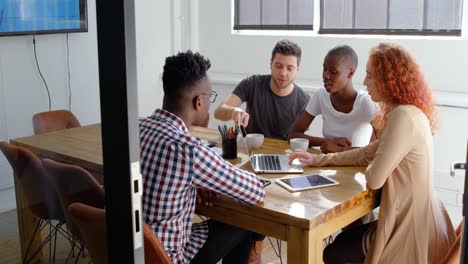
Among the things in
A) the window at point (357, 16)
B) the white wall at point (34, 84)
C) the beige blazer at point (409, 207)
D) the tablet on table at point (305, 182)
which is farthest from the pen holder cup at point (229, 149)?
the window at point (357, 16)

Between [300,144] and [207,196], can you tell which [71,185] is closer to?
[207,196]

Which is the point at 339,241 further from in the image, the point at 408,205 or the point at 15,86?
the point at 15,86

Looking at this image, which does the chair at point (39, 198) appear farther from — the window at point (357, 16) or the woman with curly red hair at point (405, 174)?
the window at point (357, 16)

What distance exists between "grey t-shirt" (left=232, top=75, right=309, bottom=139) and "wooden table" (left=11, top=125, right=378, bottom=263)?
3.67ft

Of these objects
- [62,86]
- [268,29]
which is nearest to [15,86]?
[62,86]

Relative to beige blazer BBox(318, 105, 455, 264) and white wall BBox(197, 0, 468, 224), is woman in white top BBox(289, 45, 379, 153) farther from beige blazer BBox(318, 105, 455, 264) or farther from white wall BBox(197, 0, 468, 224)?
white wall BBox(197, 0, 468, 224)

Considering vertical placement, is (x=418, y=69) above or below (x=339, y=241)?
above

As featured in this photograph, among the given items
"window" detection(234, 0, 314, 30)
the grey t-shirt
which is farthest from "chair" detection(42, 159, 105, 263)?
"window" detection(234, 0, 314, 30)

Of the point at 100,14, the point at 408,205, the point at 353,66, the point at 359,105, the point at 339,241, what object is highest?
the point at 100,14

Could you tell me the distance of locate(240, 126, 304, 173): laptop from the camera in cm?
236

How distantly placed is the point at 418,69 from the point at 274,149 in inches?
30.9

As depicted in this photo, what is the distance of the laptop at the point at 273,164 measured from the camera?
2361 millimetres

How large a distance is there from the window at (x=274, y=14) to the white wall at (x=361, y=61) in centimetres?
9

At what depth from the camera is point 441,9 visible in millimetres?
4039
